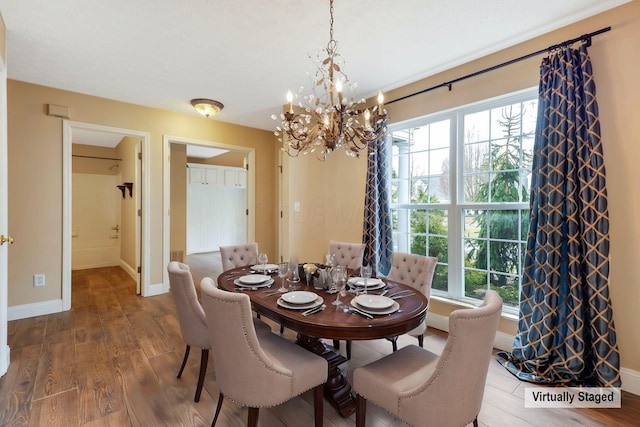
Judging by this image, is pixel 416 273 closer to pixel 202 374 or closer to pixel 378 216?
pixel 378 216

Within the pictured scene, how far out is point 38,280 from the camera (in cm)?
329

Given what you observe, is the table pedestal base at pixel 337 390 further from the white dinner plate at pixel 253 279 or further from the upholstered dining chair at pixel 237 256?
the upholstered dining chair at pixel 237 256

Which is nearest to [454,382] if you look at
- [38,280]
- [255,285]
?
[255,285]

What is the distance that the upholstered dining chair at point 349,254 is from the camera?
2939 mm

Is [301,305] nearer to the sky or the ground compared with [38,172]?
nearer to the ground

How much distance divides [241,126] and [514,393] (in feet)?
15.1

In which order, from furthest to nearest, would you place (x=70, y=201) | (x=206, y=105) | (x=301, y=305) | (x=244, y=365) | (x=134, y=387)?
(x=206, y=105) → (x=70, y=201) → (x=134, y=387) → (x=301, y=305) → (x=244, y=365)

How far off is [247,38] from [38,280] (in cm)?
352

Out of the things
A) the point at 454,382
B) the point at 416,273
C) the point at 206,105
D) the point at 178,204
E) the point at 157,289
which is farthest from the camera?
the point at 178,204

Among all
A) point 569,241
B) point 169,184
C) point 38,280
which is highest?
point 169,184

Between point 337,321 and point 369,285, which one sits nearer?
point 337,321

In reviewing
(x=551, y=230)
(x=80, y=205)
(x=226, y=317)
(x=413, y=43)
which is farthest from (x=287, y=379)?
(x=80, y=205)

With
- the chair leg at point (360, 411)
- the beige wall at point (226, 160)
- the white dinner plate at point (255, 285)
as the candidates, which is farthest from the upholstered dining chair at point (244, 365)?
the beige wall at point (226, 160)

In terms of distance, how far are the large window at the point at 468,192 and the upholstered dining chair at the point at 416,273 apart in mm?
792
